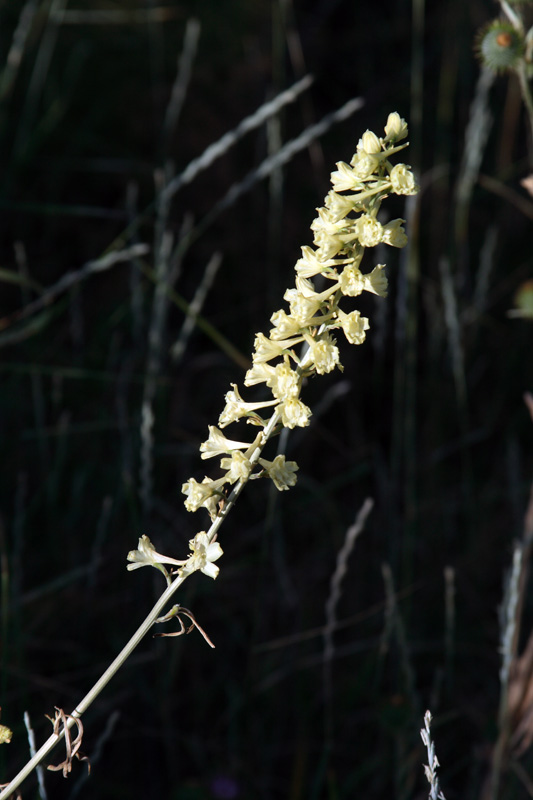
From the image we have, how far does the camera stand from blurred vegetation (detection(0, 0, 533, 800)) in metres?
2.58

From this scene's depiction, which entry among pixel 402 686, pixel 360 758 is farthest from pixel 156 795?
pixel 402 686

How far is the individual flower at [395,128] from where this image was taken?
3.87 feet

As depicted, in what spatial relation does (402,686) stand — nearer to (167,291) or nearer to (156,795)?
(156,795)

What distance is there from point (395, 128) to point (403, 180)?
99 mm

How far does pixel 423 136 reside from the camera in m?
4.95

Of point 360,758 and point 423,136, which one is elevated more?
point 423,136

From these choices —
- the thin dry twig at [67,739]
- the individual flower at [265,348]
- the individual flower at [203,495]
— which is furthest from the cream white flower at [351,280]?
the thin dry twig at [67,739]

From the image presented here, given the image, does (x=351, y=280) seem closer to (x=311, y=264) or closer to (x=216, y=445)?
(x=311, y=264)

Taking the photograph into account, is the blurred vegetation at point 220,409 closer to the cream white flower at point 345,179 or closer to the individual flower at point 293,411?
the individual flower at point 293,411

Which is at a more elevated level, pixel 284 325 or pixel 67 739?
pixel 284 325

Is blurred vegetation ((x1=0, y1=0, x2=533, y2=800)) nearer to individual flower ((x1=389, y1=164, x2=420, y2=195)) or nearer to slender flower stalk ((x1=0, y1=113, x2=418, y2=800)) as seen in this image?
slender flower stalk ((x1=0, y1=113, x2=418, y2=800))

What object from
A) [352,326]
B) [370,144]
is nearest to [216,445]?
[352,326]

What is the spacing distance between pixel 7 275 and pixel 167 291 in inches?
19.3

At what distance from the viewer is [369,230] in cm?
114
